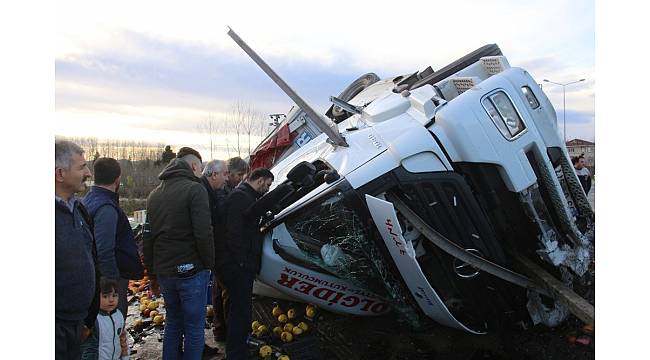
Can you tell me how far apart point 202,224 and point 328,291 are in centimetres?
137

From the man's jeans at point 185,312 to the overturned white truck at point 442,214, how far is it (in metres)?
0.67

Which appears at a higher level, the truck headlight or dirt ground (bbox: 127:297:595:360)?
the truck headlight

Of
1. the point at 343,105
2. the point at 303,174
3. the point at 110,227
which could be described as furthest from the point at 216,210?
the point at 343,105

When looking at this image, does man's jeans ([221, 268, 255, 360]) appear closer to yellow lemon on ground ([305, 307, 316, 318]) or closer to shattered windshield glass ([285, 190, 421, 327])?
shattered windshield glass ([285, 190, 421, 327])

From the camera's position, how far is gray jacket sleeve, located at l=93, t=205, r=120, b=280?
3537 mm

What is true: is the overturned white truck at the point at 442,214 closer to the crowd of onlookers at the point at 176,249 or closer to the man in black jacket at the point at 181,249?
the crowd of onlookers at the point at 176,249

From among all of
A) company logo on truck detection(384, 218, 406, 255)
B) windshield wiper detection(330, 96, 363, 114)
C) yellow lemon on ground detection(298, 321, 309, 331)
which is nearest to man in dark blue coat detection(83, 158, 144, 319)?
yellow lemon on ground detection(298, 321, 309, 331)

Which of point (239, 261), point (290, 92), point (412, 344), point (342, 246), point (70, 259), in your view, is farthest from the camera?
point (412, 344)

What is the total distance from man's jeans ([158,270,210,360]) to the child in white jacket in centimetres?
37

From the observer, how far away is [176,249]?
373 centimetres

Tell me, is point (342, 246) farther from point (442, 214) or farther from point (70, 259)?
point (70, 259)

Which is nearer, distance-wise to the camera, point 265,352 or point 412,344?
point 265,352

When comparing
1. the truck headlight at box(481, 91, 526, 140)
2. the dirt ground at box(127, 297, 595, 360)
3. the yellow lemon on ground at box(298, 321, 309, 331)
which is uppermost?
the truck headlight at box(481, 91, 526, 140)

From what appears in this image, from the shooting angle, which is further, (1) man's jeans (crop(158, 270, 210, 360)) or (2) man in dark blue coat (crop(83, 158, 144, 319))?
(1) man's jeans (crop(158, 270, 210, 360))
